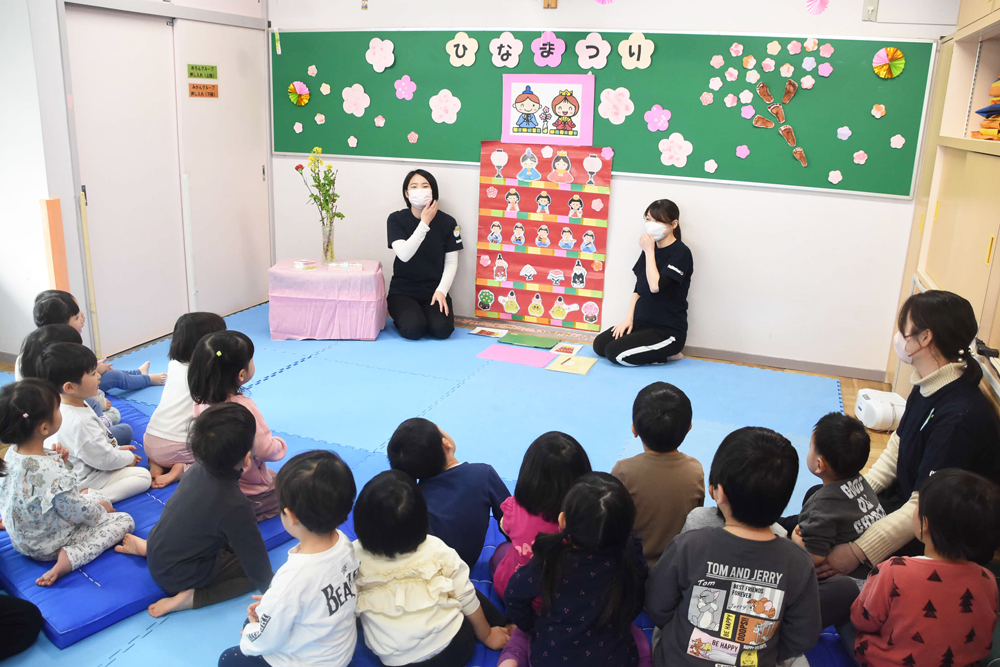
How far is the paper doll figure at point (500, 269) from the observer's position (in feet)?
17.4

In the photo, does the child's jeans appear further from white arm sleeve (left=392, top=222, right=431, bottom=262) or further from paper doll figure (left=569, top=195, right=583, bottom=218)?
paper doll figure (left=569, top=195, right=583, bottom=218)

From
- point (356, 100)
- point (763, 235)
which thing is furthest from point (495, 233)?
point (763, 235)

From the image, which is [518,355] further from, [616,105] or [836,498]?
[836,498]

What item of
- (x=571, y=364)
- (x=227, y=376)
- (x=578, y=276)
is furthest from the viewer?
(x=578, y=276)

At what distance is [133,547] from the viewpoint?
99.1 inches

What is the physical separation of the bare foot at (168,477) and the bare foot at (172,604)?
2.43ft

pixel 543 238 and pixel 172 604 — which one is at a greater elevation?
pixel 543 238

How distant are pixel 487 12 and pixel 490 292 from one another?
6.10 ft

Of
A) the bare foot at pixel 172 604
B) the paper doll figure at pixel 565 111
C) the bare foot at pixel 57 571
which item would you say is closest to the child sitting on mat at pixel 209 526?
the bare foot at pixel 172 604

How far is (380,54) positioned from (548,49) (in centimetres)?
121

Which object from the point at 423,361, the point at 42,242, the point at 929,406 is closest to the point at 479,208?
the point at 423,361

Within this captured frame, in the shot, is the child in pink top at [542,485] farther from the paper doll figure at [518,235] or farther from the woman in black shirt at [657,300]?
the paper doll figure at [518,235]

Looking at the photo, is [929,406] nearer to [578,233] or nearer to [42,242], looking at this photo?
[578,233]

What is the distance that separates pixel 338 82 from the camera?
540 cm
